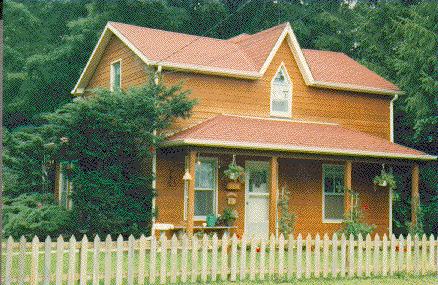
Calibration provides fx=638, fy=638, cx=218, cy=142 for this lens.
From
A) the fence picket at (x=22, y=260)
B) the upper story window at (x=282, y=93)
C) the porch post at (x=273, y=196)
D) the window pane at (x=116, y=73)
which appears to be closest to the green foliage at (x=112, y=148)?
the porch post at (x=273, y=196)

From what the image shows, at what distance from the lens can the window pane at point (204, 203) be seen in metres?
19.7

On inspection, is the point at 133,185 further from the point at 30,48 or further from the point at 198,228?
the point at 30,48

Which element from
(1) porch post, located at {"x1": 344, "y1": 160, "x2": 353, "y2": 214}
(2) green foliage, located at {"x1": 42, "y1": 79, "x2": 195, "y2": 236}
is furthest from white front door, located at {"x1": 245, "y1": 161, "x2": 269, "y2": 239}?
(2) green foliage, located at {"x1": 42, "y1": 79, "x2": 195, "y2": 236}

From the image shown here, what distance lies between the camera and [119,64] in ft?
75.9

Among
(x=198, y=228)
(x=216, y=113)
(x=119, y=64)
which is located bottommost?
(x=198, y=228)

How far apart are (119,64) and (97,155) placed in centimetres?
635

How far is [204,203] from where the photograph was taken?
19828 mm

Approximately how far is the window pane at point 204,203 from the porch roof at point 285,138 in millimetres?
2101

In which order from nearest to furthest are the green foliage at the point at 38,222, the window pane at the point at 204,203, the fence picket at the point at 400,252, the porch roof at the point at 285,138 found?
the fence picket at the point at 400,252, the green foliage at the point at 38,222, the porch roof at the point at 285,138, the window pane at the point at 204,203

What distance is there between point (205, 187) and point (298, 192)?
3414mm

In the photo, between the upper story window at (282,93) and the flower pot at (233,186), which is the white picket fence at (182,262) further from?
the upper story window at (282,93)

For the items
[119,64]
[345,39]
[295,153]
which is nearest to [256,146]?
[295,153]

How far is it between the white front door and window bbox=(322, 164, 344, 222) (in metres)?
2.24

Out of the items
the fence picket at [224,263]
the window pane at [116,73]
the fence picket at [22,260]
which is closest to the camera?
the fence picket at [22,260]
